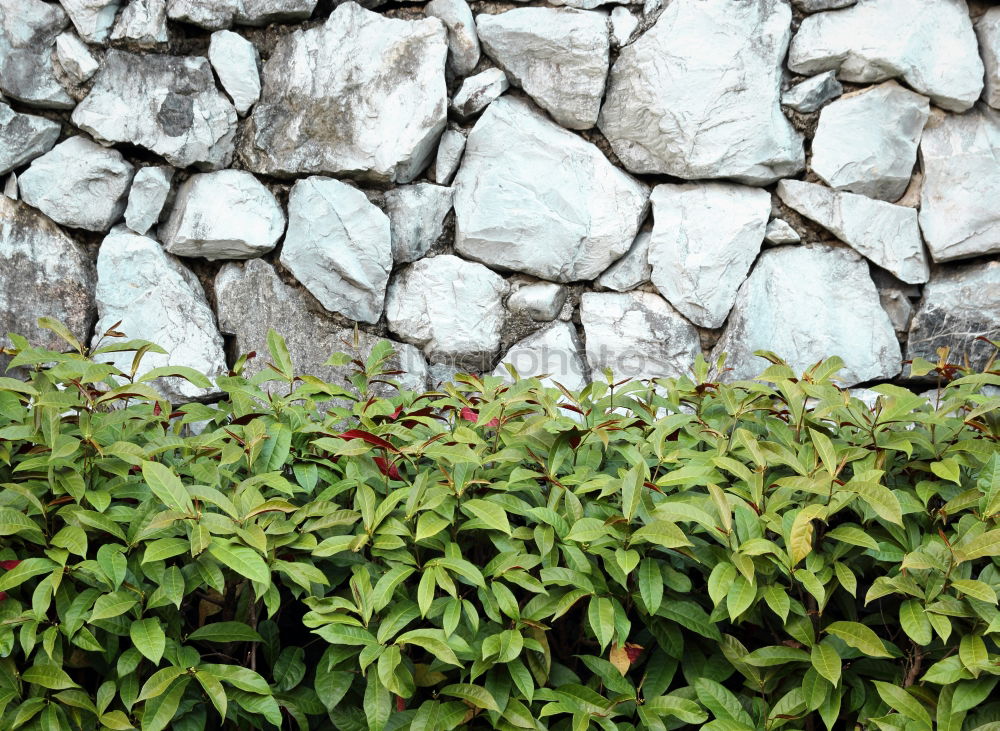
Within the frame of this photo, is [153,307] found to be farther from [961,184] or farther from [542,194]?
[961,184]

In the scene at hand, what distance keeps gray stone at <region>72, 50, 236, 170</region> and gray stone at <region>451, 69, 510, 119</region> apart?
0.62 m

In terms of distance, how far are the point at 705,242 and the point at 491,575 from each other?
1.45 meters

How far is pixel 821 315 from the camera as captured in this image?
7.25ft

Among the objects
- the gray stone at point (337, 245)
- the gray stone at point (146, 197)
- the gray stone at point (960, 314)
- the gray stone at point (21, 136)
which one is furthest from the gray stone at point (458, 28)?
the gray stone at point (960, 314)

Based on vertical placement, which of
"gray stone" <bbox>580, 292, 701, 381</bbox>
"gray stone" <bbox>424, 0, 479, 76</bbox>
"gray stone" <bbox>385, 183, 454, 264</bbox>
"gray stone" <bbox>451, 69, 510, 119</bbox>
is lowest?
"gray stone" <bbox>580, 292, 701, 381</bbox>

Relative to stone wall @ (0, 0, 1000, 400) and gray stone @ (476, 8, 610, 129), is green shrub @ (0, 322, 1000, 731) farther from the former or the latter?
gray stone @ (476, 8, 610, 129)

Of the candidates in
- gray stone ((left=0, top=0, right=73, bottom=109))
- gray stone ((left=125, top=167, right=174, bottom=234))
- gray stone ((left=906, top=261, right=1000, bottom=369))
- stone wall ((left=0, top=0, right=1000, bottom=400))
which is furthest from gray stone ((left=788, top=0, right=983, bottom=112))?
gray stone ((left=0, top=0, right=73, bottom=109))

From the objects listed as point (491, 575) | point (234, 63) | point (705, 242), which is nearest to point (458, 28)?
point (234, 63)

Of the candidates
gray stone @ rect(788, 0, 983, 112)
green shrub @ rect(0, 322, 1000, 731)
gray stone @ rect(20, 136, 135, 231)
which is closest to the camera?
green shrub @ rect(0, 322, 1000, 731)

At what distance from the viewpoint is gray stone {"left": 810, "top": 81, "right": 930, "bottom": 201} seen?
2.14m

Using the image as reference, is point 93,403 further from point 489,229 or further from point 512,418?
point 489,229

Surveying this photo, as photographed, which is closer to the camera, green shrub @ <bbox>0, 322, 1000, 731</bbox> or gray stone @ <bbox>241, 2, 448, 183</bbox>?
green shrub @ <bbox>0, 322, 1000, 731</bbox>

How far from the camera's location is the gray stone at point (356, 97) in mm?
2174

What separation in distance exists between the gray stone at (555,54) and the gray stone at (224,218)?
0.71 metres
